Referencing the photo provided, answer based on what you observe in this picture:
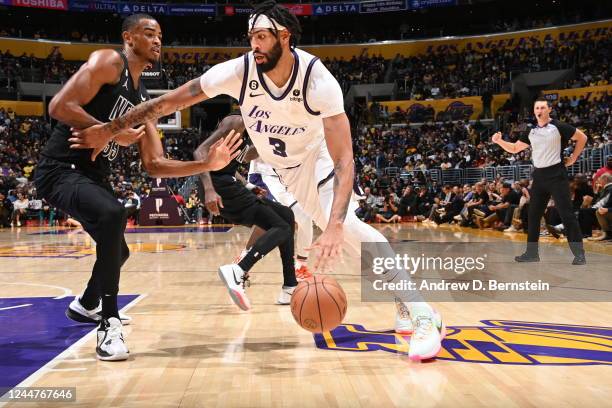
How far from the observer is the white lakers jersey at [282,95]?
372cm

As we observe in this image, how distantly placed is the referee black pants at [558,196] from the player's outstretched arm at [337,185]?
206 inches

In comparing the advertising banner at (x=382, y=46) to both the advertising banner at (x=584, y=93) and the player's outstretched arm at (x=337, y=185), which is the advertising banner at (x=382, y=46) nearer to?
the advertising banner at (x=584, y=93)

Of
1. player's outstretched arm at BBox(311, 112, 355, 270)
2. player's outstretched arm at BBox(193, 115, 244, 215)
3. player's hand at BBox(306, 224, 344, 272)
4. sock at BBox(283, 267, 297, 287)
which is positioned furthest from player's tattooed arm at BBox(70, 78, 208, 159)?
sock at BBox(283, 267, 297, 287)

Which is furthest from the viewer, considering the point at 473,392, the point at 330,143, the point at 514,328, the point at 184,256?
the point at 184,256

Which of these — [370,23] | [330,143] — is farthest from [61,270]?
[370,23]

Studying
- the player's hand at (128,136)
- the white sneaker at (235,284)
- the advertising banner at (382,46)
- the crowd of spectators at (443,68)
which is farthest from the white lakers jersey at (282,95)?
the advertising banner at (382,46)

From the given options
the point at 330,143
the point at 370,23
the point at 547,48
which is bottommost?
the point at 330,143

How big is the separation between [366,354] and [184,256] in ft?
23.5

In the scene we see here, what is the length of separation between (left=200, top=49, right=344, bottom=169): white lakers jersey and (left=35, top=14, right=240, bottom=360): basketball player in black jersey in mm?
230

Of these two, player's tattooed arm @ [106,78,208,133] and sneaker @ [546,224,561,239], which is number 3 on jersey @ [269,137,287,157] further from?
sneaker @ [546,224,561,239]

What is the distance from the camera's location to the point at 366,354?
3805mm

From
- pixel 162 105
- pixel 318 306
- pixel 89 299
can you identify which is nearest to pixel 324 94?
pixel 162 105

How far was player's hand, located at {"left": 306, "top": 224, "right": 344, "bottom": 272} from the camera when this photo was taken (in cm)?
313

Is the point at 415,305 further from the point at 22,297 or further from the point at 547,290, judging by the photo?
the point at 22,297
